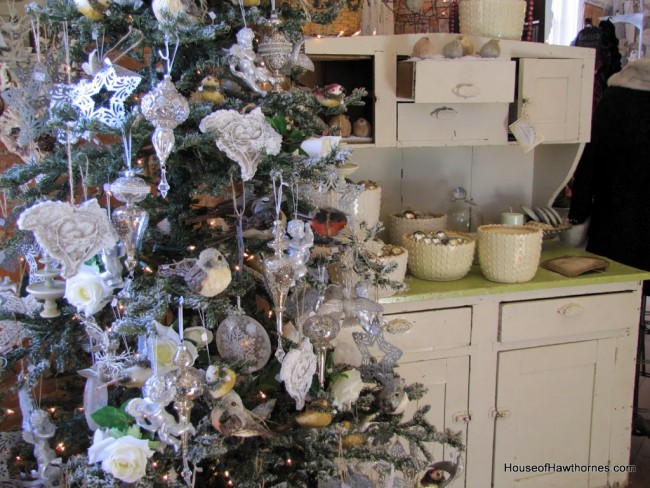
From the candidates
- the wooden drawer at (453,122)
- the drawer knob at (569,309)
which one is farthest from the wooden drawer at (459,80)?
the drawer knob at (569,309)

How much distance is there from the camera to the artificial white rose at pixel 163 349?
1.04m

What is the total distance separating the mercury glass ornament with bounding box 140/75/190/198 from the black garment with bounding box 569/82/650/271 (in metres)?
1.67

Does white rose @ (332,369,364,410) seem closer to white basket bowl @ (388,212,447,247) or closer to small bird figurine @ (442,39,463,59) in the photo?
white basket bowl @ (388,212,447,247)

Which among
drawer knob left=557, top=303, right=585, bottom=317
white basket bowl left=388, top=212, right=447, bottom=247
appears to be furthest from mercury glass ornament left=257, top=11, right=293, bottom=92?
drawer knob left=557, top=303, right=585, bottom=317

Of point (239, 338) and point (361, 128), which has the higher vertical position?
point (361, 128)

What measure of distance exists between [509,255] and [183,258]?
105 cm

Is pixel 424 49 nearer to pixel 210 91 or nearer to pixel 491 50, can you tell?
pixel 491 50

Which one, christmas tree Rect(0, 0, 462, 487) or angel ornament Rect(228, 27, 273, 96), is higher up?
angel ornament Rect(228, 27, 273, 96)

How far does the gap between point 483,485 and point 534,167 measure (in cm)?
112

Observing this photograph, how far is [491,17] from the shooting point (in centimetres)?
189

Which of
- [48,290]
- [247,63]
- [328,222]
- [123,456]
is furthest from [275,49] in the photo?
[123,456]

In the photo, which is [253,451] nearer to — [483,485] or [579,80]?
[483,485]

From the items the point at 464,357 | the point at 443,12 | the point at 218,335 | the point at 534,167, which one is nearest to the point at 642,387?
the point at 534,167

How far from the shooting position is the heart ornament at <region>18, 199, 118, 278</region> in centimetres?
88
